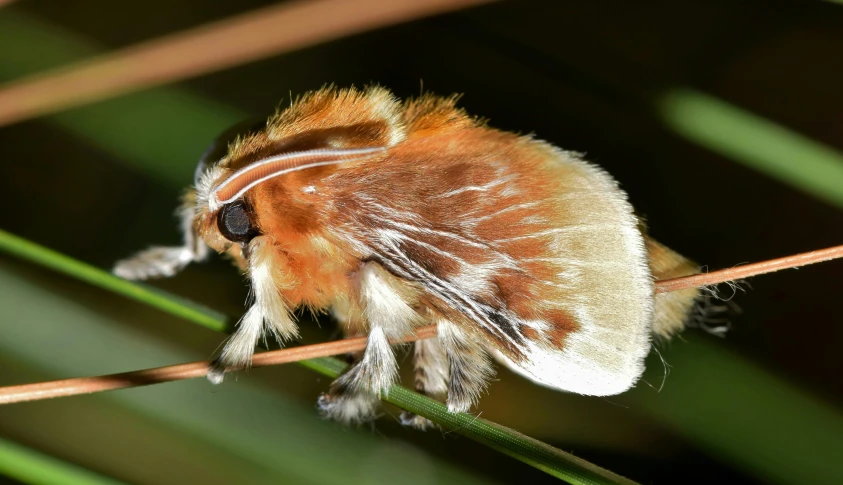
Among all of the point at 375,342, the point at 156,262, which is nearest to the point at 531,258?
the point at 375,342

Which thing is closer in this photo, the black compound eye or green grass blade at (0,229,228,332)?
the black compound eye

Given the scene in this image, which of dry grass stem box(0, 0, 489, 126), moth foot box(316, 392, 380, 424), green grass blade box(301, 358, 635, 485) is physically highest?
dry grass stem box(0, 0, 489, 126)

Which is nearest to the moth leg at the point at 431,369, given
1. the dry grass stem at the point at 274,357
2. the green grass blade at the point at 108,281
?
the dry grass stem at the point at 274,357

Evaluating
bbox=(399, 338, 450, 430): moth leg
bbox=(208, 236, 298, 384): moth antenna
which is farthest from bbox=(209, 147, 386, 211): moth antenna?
bbox=(399, 338, 450, 430): moth leg

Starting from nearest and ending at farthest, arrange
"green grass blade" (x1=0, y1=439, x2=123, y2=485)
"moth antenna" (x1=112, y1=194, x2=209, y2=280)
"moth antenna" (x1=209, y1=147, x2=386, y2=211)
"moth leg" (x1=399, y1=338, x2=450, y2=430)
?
"moth antenna" (x1=209, y1=147, x2=386, y2=211)
"green grass blade" (x1=0, y1=439, x2=123, y2=485)
"moth leg" (x1=399, y1=338, x2=450, y2=430)
"moth antenna" (x1=112, y1=194, x2=209, y2=280)

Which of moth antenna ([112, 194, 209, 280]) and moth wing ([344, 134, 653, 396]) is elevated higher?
moth wing ([344, 134, 653, 396])

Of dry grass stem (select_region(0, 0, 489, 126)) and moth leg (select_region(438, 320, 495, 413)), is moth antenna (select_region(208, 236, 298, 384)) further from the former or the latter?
dry grass stem (select_region(0, 0, 489, 126))

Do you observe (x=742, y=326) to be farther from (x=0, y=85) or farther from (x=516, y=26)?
(x=0, y=85)
